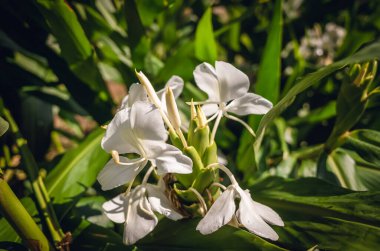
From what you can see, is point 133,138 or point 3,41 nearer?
point 133,138

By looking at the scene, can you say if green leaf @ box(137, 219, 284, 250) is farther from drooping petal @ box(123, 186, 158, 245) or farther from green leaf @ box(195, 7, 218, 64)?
green leaf @ box(195, 7, 218, 64)

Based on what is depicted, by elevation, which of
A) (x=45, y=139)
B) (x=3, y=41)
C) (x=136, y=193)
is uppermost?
(x=3, y=41)

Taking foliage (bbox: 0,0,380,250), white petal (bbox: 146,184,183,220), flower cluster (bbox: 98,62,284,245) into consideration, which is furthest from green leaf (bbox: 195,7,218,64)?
white petal (bbox: 146,184,183,220)

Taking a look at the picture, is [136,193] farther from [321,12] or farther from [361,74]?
[321,12]

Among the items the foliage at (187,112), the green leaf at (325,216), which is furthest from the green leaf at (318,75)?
the green leaf at (325,216)

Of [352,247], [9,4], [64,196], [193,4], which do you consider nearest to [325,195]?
[352,247]

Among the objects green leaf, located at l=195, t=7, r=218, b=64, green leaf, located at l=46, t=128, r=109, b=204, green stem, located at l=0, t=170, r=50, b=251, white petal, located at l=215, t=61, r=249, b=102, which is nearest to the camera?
green stem, located at l=0, t=170, r=50, b=251

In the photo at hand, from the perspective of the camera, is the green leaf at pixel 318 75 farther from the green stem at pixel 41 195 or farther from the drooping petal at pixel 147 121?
the green stem at pixel 41 195
